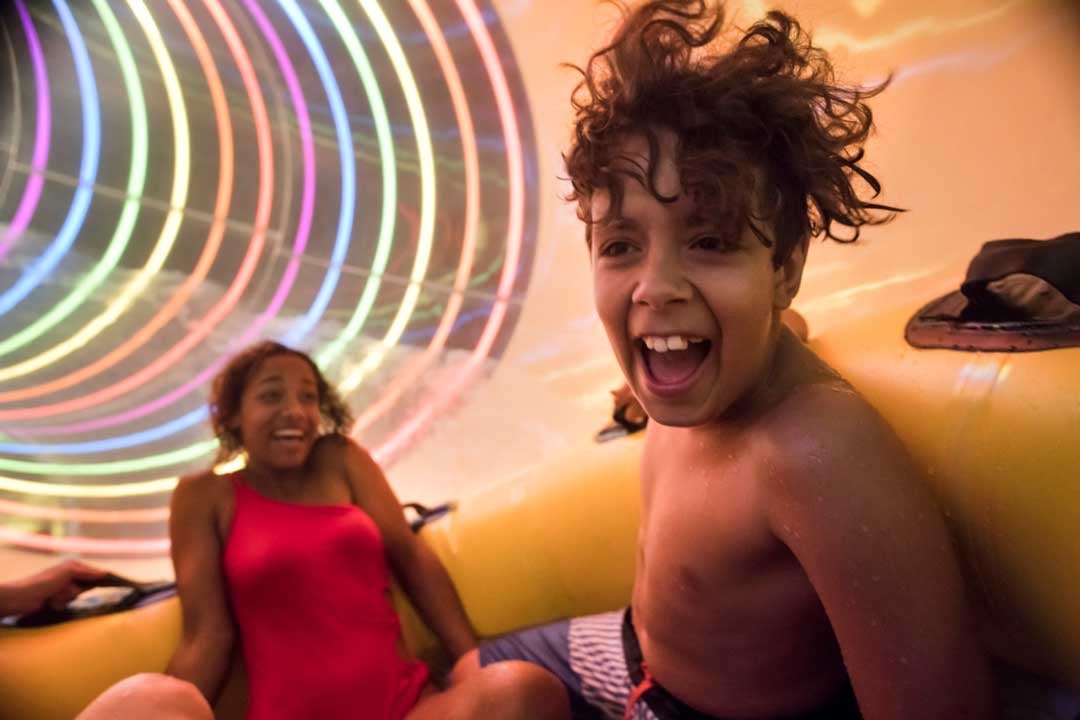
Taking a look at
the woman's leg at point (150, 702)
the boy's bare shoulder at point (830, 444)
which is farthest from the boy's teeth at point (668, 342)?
the woman's leg at point (150, 702)

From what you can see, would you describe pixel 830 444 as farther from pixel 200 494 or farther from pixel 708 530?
pixel 200 494

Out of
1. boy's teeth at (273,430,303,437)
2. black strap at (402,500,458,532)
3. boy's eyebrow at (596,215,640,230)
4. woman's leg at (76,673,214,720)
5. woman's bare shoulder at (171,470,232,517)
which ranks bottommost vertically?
black strap at (402,500,458,532)

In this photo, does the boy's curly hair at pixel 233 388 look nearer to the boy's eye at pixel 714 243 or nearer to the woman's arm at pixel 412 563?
the woman's arm at pixel 412 563

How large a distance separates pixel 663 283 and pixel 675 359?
0.09m

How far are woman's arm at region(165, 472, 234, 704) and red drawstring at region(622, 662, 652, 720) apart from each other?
66 cm

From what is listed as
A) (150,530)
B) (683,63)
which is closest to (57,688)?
(150,530)

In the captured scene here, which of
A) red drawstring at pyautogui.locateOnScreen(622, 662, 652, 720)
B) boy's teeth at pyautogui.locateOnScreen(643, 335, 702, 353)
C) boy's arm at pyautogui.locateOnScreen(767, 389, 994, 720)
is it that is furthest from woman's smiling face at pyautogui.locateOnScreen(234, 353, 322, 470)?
boy's arm at pyautogui.locateOnScreen(767, 389, 994, 720)

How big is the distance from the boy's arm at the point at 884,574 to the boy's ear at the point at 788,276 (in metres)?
0.16

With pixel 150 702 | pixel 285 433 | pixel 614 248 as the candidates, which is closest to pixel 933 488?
pixel 614 248

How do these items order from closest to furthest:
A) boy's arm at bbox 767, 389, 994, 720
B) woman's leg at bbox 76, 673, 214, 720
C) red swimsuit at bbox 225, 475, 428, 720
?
boy's arm at bbox 767, 389, 994, 720 < woman's leg at bbox 76, 673, 214, 720 < red swimsuit at bbox 225, 475, 428, 720

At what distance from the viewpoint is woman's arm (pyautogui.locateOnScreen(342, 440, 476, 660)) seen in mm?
1491

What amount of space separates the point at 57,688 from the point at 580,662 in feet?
2.60

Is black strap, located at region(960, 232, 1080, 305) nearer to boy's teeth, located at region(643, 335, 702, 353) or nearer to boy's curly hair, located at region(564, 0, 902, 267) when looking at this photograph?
boy's curly hair, located at region(564, 0, 902, 267)

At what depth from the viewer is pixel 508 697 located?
43.4 inches
